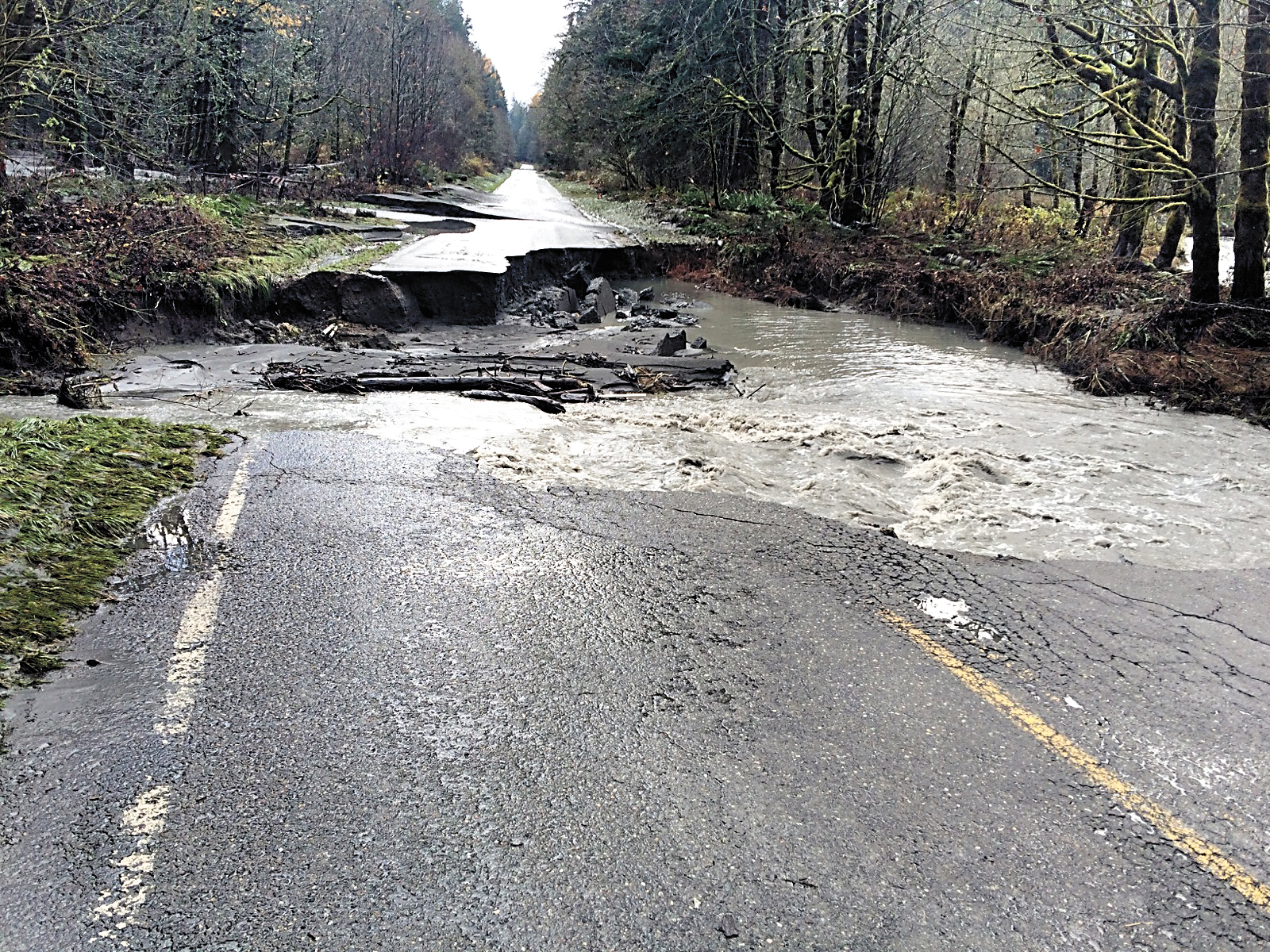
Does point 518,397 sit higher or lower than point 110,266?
lower

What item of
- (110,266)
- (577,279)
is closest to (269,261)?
(110,266)

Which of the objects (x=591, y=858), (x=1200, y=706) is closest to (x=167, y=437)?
(x=591, y=858)

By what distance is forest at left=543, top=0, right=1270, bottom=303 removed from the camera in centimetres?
1182

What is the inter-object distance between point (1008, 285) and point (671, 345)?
7.47 m

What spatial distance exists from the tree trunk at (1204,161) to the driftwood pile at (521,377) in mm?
7166

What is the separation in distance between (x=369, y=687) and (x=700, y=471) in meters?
3.70

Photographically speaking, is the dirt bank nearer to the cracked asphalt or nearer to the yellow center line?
the cracked asphalt

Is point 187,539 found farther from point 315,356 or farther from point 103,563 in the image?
point 315,356

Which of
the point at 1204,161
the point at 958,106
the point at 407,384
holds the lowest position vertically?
the point at 407,384

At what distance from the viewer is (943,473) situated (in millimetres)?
6992

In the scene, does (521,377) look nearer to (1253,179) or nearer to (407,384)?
(407,384)

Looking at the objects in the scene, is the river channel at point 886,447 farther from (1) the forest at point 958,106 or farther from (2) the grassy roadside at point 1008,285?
(1) the forest at point 958,106

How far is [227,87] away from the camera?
64.9 ft

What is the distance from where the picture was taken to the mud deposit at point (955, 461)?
586 centimetres
